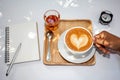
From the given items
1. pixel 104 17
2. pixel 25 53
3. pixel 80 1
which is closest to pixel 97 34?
pixel 104 17

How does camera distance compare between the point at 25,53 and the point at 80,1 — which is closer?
the point at 25,53

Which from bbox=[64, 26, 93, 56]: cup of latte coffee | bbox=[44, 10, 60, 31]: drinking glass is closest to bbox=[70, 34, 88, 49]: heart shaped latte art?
bbox=[64, 26, 93, 56]: cup of latte coffee

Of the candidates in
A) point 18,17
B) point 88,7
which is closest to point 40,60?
point 18,17

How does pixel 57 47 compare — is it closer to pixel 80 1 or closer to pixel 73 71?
pixel 73 71

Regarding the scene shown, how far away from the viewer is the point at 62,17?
2.80 feet

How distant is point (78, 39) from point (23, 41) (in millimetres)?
239

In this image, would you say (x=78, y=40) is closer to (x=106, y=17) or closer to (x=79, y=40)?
(x=79, y=40)

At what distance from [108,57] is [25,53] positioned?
35 centimetres

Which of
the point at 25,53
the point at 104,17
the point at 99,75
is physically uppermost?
the point at 104,17

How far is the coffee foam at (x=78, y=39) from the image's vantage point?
0.73 metres

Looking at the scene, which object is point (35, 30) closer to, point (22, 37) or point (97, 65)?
point (22, 37)

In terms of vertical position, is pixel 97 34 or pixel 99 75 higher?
pixel 97 34

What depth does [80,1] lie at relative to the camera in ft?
2.92

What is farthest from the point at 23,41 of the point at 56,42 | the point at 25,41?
the point at 56,42
